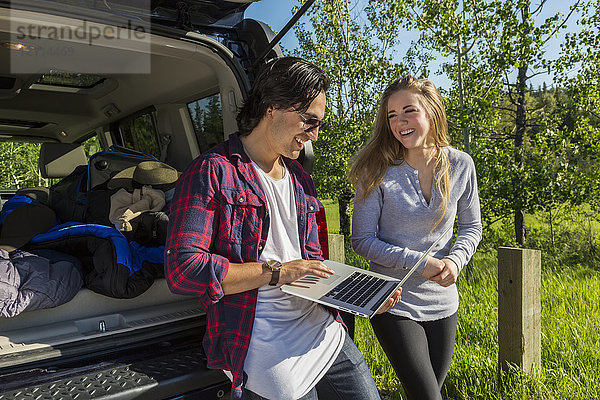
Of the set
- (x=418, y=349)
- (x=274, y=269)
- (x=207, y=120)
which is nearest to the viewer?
(x=274, y=269)

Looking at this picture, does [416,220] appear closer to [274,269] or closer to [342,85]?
[274,269]

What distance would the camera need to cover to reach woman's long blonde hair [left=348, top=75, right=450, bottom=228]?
2.00 m

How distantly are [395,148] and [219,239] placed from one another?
98cm

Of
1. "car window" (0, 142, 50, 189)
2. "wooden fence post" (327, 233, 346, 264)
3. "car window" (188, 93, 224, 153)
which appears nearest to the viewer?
"wooden fence post" (327, 233, 346, 264)

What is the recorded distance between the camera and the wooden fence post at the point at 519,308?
8.27 ft

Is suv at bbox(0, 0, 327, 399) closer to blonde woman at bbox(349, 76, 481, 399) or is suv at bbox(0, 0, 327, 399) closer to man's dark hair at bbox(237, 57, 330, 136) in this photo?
blonde woman at bbox(349, 76, 481, 399)

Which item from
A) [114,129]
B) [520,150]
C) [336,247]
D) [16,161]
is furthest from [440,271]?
[16,161]

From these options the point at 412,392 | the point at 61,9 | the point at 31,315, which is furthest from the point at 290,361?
the point at 61,9

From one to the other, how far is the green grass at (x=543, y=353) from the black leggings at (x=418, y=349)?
2.74 ft

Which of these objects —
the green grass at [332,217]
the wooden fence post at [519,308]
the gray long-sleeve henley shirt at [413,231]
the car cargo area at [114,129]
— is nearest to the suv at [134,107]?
the car cargo area at [114,129]

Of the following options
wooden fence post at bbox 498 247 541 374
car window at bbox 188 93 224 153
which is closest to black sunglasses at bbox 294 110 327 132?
wooden fence post at bbox 498 247 541 374

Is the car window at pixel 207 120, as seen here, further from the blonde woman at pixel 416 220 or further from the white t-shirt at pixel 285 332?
the white t-shirt at pixel 285 332

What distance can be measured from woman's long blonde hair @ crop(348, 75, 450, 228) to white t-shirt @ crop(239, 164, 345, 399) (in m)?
0.47

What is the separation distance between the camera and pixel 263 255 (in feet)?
5.14
